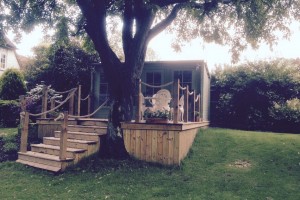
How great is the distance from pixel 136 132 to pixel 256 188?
147 inches

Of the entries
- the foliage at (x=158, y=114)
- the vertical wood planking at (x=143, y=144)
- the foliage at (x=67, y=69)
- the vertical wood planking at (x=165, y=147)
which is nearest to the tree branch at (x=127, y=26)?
the foliage at (x=158, y=114)

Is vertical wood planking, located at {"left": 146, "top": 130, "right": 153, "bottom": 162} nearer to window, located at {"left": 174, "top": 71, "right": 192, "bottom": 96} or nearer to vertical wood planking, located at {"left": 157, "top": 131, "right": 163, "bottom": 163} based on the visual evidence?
vertical wood planking, located at {"left": 157, "top": 131, "right": 163, "bottom": 163}

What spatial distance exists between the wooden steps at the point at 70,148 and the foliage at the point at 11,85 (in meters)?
7.42

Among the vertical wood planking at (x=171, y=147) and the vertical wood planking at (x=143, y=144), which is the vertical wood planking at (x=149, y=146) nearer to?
the vertical wood planking at (x=143, y=144)

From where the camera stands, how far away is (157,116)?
8.43 meters

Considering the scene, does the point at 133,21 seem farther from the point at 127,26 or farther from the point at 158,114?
the point at 158,114

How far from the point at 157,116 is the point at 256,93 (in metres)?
9.08

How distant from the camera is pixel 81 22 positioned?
11.8 meters

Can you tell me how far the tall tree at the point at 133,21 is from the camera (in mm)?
8633

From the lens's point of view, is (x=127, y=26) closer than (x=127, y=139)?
No

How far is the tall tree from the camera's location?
8.63m

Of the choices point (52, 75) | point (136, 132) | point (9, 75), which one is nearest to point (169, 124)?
point (136, 132)

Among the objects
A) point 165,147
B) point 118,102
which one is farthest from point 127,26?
point 165,147

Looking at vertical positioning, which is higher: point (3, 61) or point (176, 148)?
point (3, 61)
